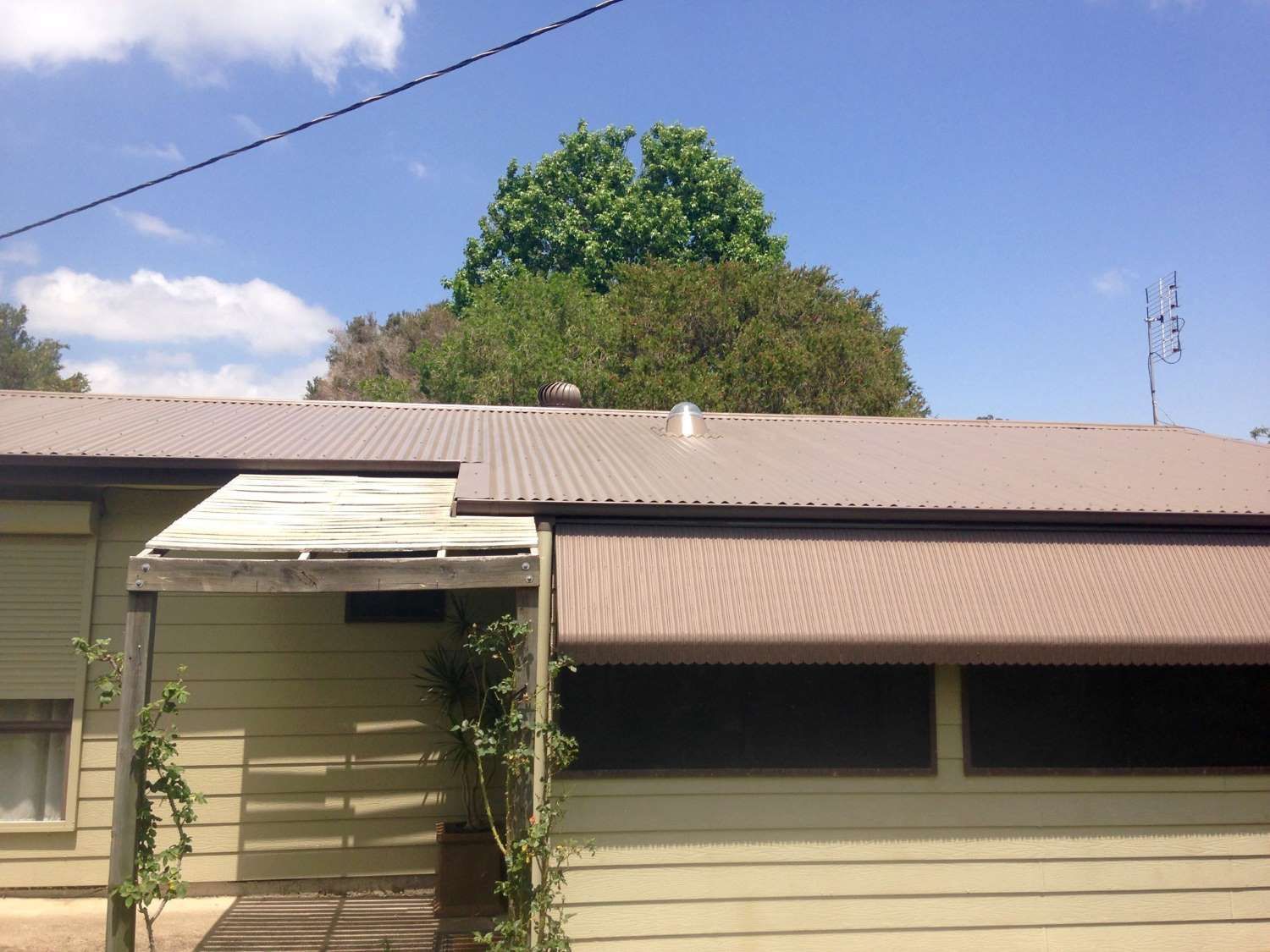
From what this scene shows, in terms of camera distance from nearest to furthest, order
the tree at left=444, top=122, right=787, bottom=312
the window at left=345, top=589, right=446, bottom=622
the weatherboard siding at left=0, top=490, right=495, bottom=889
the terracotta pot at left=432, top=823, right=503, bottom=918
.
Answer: the terracotta pot at left=432, top=823, right=503, bottom=918 < the weatherboard siding at left=0, top=490, right=495, bottom=889 < the window at left=345, top=589, right=446, bottom=622 < the tree at left=444, top=122, right=787, bottom=312

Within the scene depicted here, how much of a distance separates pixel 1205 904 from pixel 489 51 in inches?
261

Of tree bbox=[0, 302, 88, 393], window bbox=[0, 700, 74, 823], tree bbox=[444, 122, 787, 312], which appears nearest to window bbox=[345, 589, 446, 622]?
window bbox=[0, 700, 74, 823]

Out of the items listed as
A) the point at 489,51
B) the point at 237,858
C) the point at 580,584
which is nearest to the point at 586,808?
the point at 580,584

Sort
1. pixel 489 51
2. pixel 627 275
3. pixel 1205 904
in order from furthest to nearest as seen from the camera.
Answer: pixel 627 275
pixel 489 51
pixel 1205 904

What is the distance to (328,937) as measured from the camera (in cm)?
592

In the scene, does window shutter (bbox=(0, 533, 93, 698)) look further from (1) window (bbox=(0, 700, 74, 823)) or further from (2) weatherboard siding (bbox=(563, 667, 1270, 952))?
(2) weatherboard siding (bbox=(563, 667, 1270, 952))

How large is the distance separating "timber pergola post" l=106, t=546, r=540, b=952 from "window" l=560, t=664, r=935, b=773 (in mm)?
971

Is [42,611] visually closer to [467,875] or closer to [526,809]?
[467,875]

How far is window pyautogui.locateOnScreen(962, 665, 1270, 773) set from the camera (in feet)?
19.5

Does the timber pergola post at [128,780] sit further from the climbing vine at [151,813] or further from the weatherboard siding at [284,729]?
the weatherboard siding at [284,729]

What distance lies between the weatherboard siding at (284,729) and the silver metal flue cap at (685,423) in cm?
270

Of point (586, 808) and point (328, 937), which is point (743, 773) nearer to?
point (586, 808)

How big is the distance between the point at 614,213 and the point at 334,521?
2511cm

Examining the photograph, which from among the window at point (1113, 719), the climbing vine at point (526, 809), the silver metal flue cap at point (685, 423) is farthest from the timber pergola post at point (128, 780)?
the silver metal flue cap at point (685, 423)
